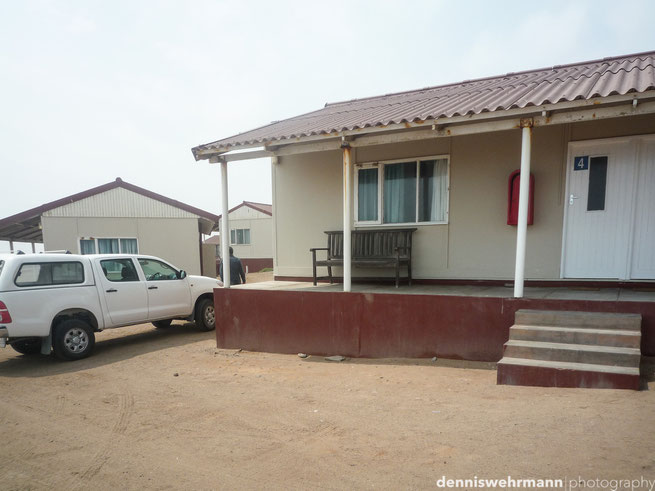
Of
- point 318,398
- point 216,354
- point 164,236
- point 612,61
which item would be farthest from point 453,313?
point 164,236

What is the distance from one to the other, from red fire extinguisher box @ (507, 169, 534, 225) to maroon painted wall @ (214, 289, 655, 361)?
71.4 inches

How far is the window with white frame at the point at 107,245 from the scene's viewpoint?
15.6m

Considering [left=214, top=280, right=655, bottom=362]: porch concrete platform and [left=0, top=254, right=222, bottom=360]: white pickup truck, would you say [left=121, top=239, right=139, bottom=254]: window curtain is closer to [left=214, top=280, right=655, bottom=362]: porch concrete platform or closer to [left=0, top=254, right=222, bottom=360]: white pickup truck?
[left=0, top=254, right=222, bottom=360]: white pickup truck

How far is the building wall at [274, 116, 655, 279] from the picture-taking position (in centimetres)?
606

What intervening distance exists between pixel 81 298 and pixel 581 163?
878cm

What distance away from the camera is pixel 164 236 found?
54.9 ft

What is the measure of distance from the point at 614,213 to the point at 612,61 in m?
3.75

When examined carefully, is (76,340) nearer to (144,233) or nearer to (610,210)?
(610,210)

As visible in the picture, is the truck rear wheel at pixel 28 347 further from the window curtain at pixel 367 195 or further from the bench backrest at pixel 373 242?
the window curtain at pixel 367 195

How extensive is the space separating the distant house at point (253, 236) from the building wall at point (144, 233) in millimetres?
9773

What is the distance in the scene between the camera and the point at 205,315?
8.58 metres

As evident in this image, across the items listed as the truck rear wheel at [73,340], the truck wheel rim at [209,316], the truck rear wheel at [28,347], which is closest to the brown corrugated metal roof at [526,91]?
the truck wheel rim at [209,316]

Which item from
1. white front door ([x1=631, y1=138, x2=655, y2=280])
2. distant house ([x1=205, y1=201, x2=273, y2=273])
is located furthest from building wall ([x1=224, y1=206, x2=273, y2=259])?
white front door ([x1=631, y1=138, x2=655, y2=280])

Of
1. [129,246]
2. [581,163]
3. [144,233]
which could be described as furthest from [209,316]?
[129,246]
